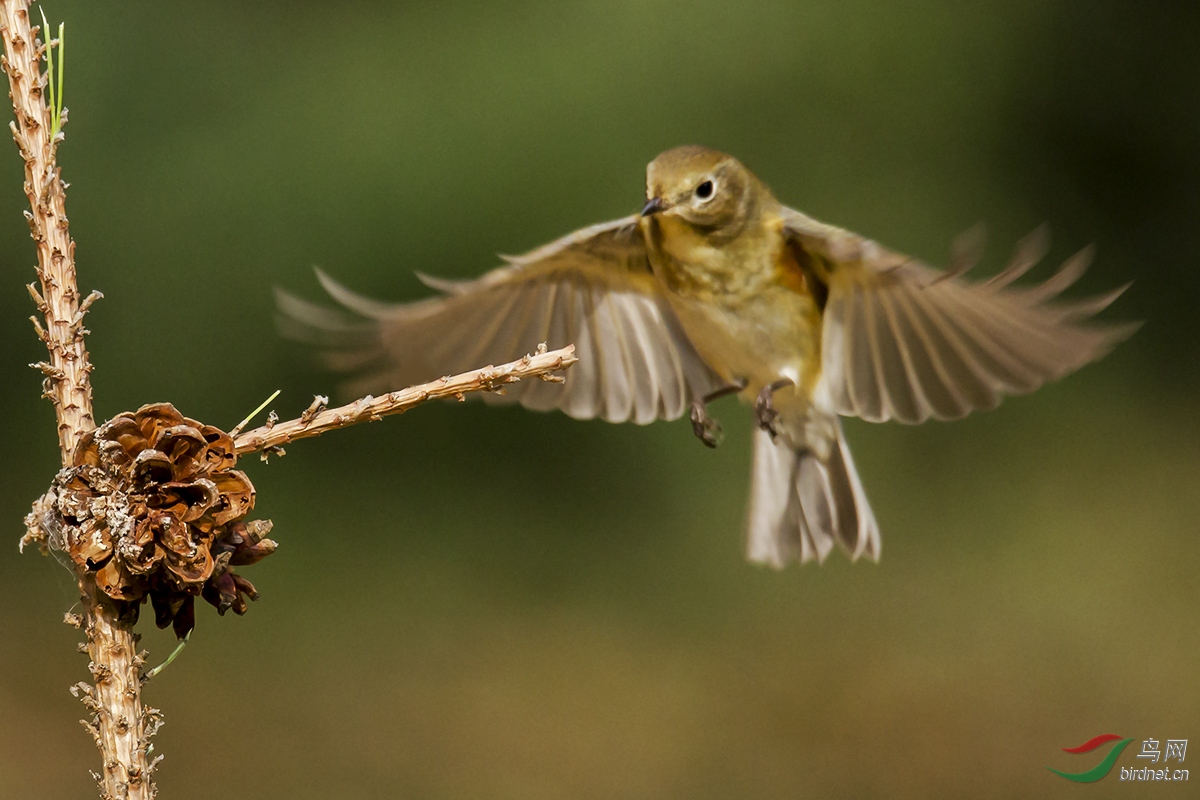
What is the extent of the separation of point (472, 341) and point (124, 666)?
3.18 ft

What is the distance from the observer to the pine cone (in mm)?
679

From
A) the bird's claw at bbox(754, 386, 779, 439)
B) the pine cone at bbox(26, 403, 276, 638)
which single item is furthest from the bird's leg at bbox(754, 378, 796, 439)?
the pine cone at bbox(26, 403, 276, 638)

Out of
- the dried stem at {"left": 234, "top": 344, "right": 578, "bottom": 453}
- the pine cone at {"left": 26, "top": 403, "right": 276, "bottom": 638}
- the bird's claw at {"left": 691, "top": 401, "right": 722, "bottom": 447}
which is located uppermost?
the bird's claw at {"left": 691, "top": 401, "right": 722, "bottom": 447}

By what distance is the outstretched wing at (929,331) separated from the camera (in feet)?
4.25

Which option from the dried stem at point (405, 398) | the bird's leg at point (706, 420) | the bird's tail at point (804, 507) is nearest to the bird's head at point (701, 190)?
the bird's leg at point (706, 420)

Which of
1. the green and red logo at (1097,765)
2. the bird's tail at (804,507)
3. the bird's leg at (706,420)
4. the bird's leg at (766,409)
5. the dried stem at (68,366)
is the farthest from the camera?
the green and red logo at (1097,765)

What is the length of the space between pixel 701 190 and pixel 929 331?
1.20 ft

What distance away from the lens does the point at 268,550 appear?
2.45ft

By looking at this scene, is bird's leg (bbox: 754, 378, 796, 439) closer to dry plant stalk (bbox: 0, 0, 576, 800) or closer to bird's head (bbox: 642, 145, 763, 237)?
bird's head (bbox: 642, 145, 763, 237)

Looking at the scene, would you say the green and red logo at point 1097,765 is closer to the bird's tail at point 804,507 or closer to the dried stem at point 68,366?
the bird's tail at point 804,507

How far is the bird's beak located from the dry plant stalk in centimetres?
68

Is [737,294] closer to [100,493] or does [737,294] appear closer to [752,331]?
[752,331]

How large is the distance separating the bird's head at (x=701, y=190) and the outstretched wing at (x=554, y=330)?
0.09 m

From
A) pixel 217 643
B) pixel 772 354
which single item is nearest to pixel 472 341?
pixel 772 354
